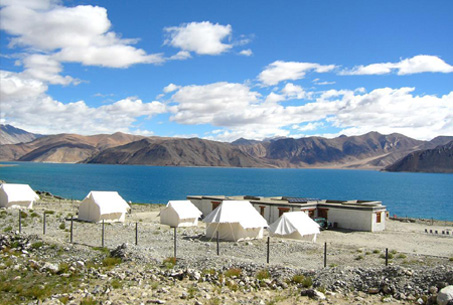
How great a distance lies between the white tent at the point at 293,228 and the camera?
32.6 metres

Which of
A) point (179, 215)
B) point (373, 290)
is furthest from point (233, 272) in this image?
point (179, 215)

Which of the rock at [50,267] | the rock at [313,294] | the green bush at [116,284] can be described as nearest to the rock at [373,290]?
the rock at [313,294]

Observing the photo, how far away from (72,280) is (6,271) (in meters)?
4.04

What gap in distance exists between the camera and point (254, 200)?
46.4m

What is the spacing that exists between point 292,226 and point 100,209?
17403 mm

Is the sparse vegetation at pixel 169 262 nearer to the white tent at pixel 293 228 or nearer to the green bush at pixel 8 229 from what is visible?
the white tent at pixel 293 228

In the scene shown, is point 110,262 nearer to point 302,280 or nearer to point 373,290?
point 302,280

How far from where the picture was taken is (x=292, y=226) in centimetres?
3275

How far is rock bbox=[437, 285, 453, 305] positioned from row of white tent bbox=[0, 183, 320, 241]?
1706 cm

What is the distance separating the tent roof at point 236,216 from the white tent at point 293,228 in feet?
3.63

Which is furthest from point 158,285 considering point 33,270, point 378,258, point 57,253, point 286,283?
point 378,258

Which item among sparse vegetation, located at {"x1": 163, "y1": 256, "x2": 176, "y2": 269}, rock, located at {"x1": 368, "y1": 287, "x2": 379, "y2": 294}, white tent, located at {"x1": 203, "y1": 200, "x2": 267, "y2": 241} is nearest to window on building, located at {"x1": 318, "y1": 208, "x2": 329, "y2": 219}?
white tent, located at {"x1": 203, "y1": 200, "x2": 267, "y2": 241}

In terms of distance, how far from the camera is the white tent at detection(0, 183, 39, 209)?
146 feet

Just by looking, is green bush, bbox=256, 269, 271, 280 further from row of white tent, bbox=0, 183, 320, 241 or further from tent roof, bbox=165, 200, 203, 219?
tent roof, bbox=165, 200, 203, 219
